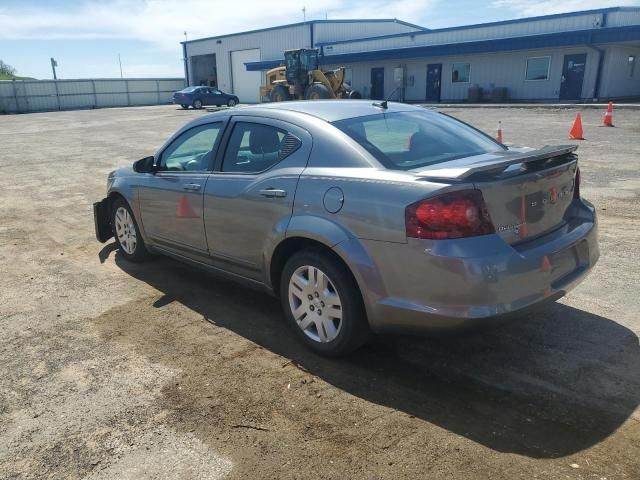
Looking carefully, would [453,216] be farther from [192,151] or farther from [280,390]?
[192,151]

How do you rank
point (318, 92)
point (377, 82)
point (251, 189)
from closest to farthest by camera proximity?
1. point (251, 189)
2. point (318, 92)
3. point (377, 82)

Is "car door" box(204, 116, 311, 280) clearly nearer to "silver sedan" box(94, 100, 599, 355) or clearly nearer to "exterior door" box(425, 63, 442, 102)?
"silver sedan" box(94, 100, 599, 355)

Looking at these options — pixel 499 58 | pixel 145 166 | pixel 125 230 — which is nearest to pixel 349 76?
pixel 499 58

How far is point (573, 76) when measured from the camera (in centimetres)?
2889

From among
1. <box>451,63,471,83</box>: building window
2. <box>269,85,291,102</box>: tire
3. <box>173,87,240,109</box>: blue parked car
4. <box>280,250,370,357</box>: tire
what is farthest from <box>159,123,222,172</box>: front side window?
<box>173,87,240,109</box>: blue parked car

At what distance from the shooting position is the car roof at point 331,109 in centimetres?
388

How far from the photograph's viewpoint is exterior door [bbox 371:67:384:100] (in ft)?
128

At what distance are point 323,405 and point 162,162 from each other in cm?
297

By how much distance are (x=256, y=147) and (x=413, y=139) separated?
1.18 m

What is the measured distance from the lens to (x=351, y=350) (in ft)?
11.4

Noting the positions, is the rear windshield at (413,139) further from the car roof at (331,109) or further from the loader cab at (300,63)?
the loader cab at (300,63)

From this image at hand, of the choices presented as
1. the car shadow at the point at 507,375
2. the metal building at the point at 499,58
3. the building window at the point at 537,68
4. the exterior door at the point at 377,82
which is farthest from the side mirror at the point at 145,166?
the exterior door at the point at 377,82

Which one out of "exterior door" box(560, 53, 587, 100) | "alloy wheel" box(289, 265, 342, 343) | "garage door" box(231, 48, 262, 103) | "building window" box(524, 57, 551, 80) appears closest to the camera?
"alloy wheel" box(289, 265, 342, 343)

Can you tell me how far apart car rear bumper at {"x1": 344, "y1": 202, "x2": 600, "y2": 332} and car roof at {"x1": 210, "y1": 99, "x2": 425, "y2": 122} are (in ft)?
3.94
